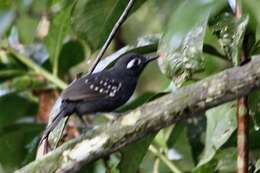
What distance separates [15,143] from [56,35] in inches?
17.8

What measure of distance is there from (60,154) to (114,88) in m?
0.40

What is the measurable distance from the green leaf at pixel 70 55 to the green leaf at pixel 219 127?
93cm

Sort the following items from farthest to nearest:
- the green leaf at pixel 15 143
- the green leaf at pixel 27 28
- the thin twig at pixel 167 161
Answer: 1. the green leaf at pixel 27 28
2. the green leaf at pixel 15 143
3. the thin twig at pixel 167 161

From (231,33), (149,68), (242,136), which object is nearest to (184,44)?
(231,33)

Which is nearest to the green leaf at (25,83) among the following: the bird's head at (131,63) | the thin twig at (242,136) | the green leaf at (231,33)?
the bird's head at (131,63)

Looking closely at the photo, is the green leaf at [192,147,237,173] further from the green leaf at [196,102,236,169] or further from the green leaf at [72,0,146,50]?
the green leaf at [72,0,146,50]

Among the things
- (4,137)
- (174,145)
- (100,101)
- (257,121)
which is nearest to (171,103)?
(100,101)

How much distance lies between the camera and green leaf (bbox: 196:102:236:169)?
190cm

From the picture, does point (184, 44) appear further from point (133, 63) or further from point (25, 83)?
point (25, 83)

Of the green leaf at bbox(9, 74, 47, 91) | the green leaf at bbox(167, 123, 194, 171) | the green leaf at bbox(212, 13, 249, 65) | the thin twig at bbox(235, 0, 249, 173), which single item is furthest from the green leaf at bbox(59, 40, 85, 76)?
the thin twig at bbox(235, 0, 249, 173)

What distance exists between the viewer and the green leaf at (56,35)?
252 centimetres

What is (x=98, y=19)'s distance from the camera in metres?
2.14

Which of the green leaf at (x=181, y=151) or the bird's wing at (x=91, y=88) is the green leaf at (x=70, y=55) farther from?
the bird's wing at (x=91, y=88)

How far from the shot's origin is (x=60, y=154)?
4.93 feet
